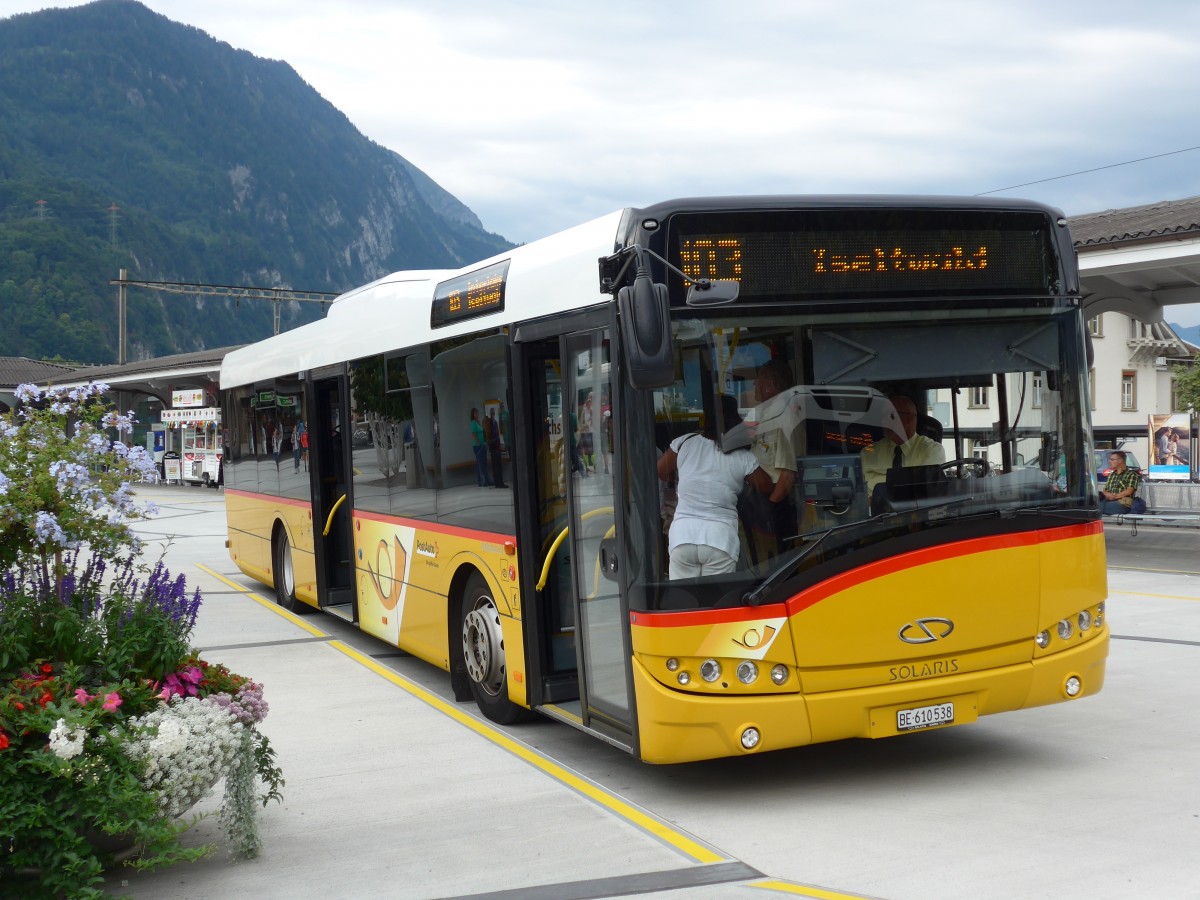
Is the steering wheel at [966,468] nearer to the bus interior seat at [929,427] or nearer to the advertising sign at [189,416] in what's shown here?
the bus interior seat at [929,427]

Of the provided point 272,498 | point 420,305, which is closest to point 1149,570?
point 272,498

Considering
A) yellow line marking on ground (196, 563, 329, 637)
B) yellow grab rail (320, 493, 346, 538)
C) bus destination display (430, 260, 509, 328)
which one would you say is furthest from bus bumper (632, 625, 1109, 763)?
yellow line marking on ground (196, 563, 329, 637)

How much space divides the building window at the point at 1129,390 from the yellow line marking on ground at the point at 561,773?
56.9 m

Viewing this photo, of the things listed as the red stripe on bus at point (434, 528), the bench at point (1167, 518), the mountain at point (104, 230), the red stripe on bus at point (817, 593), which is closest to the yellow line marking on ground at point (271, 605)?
the red stripe on bus at point (434, 528)

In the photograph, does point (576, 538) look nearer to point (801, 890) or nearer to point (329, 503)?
point (801, 890)

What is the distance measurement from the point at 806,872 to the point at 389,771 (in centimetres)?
286

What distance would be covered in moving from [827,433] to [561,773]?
2470mm

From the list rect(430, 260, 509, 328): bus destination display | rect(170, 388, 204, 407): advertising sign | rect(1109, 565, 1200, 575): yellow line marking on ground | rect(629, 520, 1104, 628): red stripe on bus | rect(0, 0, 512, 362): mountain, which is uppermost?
rect(0, 0, 512, 362): mountain

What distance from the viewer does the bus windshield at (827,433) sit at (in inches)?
241

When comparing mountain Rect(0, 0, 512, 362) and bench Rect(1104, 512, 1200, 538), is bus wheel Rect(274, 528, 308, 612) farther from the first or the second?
mountain Rect(0, 0, 512, 362)

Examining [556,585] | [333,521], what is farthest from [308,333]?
[556,585]

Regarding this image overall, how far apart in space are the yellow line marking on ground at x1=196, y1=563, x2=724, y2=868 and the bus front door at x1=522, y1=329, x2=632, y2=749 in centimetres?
29

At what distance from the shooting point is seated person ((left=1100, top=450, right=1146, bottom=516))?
2023 centimetres

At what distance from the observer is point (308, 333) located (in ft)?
42.8
